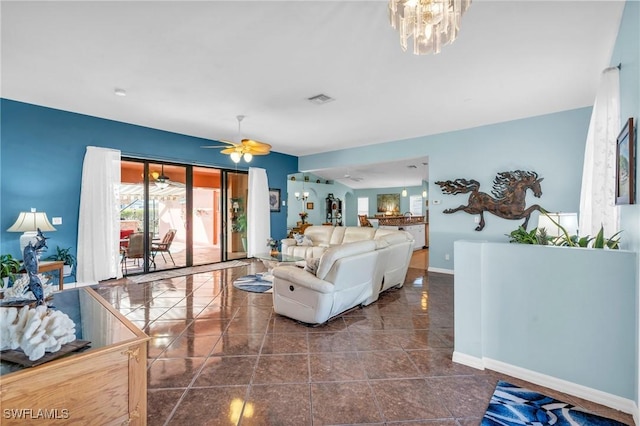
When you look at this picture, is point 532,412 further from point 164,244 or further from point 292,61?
point 164,244

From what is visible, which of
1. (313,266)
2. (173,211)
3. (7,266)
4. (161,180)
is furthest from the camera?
(173,211)

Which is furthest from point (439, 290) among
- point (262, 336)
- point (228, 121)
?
point (228, 121)

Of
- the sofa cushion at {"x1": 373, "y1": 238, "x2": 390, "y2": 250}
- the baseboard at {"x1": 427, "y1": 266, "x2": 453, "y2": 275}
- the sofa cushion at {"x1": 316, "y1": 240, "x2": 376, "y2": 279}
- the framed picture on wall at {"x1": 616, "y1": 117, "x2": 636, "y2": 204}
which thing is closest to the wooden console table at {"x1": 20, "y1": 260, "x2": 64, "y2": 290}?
the sofa cushion at {"x1": 316, "y1": 240, "x2": 376, "y2": 279}

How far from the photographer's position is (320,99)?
415cm

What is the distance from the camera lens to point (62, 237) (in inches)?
184

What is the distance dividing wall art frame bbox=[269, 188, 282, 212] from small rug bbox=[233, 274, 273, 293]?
2.82 m

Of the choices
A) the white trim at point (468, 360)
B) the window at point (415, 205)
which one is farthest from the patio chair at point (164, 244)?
the window at point (415, 205)

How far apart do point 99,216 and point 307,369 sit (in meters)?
4.59

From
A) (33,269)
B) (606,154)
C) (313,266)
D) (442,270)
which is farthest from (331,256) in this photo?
(442,270)

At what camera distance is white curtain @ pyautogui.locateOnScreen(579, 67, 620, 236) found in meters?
2.37

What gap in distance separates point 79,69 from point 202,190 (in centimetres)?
390

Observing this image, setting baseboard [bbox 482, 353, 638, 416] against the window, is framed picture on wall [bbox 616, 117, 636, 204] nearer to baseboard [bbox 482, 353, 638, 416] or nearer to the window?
baseboard [bbox 482, 353, 638, 416]

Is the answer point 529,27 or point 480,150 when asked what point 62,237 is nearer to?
point 529,27

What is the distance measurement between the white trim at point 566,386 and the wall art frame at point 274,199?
6.35 m
